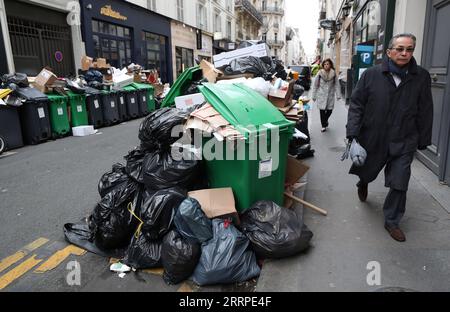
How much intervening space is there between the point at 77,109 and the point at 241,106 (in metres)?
7.35

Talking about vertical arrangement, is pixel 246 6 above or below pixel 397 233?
above

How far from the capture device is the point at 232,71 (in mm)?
4574

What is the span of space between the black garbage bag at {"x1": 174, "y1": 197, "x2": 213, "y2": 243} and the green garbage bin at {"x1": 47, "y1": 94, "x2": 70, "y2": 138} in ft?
22.7

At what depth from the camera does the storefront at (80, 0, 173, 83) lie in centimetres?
1452

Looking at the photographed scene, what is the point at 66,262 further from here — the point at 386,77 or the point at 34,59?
the point at 34,59

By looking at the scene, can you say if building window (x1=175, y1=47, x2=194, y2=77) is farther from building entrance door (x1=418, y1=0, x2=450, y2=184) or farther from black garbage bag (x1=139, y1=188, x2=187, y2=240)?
black garbage bag (x1=139, y1=188, x2=187, y2=240)

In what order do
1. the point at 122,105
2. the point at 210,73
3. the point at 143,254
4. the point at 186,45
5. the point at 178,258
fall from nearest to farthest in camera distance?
the point at 178,258 < the point at 143,254 < the point at 210,73 < the point at 122,105 < the point at 186,45

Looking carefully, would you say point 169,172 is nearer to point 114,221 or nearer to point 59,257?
point 114,221

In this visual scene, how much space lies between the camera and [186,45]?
2436 cm

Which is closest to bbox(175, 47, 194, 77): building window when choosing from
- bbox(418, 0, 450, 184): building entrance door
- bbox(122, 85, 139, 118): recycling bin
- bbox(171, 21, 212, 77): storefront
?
bbox(171, 21, 212, 77): storefront

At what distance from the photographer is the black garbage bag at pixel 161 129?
334 cm

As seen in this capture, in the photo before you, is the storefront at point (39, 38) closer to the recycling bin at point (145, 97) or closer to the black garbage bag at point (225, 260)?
the recycling bin at point (145, 97)

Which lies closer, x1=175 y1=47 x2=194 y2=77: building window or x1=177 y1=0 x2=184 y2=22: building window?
x1=177 y1=0 x2=184 y2=22: building window

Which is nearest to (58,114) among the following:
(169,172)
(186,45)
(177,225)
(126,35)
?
(169,172)
